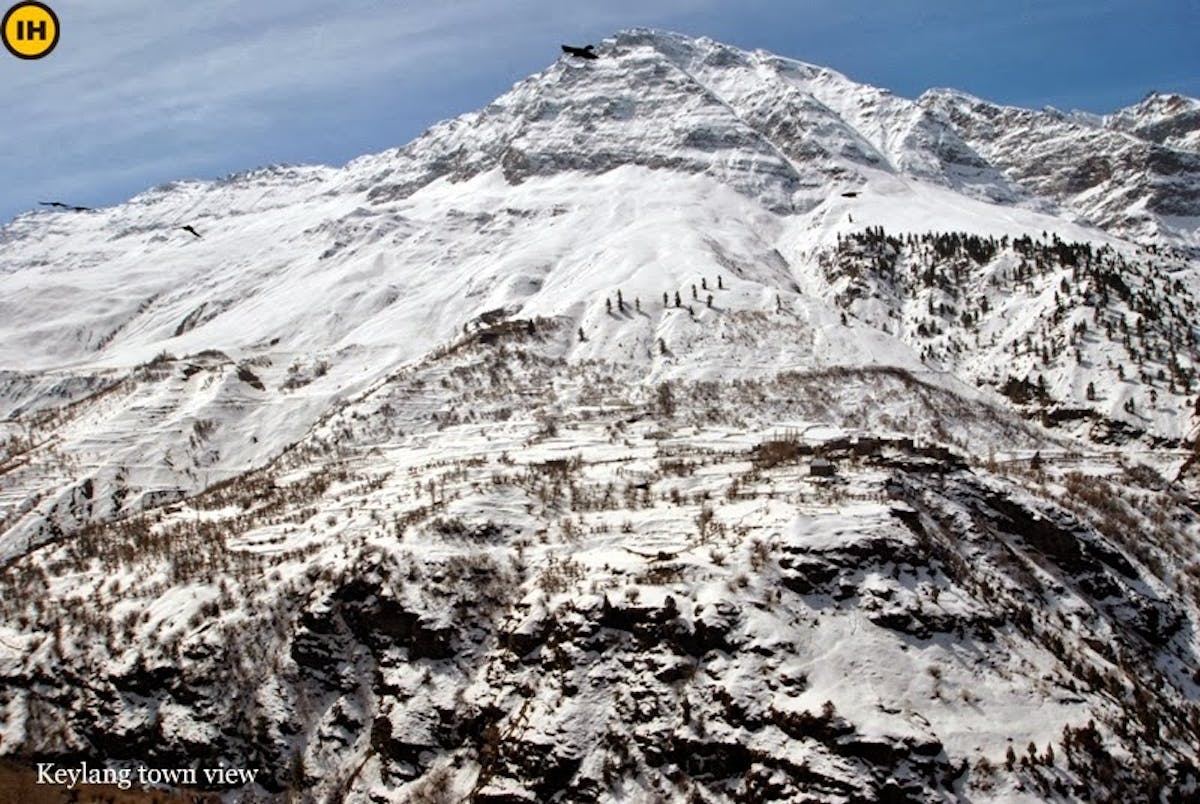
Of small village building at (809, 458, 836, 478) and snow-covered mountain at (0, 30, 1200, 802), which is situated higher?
small village building at (809, 458, 836, 478)

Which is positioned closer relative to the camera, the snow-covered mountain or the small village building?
the snow-covered mountain

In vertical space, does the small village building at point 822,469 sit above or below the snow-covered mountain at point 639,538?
above

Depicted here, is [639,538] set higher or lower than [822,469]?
lower

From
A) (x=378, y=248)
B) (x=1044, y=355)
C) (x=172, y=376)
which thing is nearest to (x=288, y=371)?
(x=172, y=376)

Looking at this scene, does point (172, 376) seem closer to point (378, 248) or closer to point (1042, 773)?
point (378, 248)

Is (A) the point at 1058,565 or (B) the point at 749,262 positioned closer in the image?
(A) the point at 1058,565

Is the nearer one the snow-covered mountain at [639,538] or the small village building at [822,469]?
the snow-covered mountain at [639,538]

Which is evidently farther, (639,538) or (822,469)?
(822,469)

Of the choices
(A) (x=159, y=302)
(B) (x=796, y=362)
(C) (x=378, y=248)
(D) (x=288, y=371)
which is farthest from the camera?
(A) (x=159, y=302)
